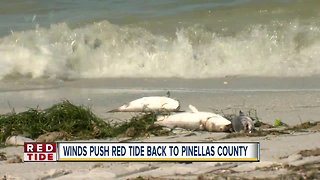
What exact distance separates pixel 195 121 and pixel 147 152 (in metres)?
1.31

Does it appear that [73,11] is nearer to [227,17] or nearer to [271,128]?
[227,17]

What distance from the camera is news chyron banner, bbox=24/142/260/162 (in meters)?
5.34

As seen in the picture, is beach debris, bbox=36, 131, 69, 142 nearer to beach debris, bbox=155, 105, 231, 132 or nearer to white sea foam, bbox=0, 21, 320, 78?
beach debris, bbox=155, 105, 231, 132

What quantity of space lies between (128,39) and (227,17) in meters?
1.89

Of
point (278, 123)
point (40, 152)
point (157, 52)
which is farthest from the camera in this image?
point (157, 52)

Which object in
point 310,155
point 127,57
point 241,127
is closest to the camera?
point 310,155

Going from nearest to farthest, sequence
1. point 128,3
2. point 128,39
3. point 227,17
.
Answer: point 128,39
point 227,17
point 128,3

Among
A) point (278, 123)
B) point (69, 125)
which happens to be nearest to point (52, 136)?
point (69, 125)

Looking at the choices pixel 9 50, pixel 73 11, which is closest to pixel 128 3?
pixel 73 11

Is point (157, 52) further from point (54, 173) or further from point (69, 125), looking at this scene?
point (54, 173)

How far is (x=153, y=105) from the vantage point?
7422 millimetres

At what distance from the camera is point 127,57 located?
470 inches

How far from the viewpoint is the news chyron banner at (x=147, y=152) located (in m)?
5.34

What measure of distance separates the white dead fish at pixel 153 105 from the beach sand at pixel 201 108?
0.31 feet
